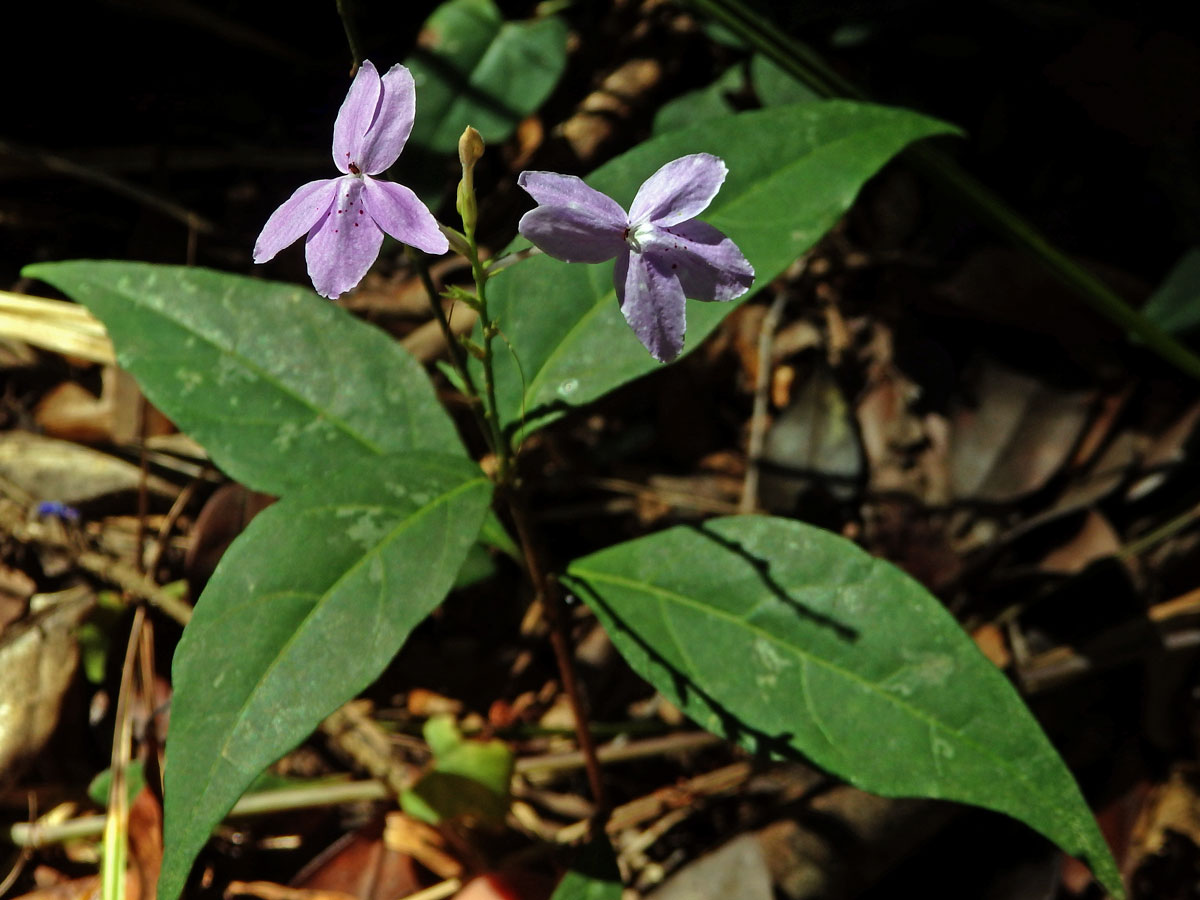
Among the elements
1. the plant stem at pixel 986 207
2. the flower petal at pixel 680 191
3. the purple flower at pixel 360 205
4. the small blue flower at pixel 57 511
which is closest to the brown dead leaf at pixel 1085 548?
the plant stem at pixel 986 207

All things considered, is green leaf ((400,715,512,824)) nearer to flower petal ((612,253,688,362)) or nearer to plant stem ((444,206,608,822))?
plant stem ((444,206,608,822))

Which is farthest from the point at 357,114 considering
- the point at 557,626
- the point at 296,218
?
the point at 557,626

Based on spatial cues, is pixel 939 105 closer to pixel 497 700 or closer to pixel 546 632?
pixel 546 632

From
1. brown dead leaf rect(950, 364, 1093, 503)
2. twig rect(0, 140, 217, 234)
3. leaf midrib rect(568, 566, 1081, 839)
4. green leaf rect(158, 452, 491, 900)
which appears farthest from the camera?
twig rect(0, 140, 217, 234)

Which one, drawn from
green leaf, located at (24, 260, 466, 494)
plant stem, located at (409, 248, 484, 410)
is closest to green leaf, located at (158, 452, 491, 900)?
plant stem, located at (409, 248, 484, 410)

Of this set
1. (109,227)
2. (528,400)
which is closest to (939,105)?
→ (528,400)

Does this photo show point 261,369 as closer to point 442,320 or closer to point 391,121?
point 442,320

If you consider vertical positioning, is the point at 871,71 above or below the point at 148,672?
above
